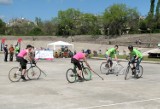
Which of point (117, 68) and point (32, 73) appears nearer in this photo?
point (32, 73)

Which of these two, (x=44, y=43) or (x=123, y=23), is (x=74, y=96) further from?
(x=123, y=23)

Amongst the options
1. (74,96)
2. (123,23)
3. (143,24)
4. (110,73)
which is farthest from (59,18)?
(74,96)

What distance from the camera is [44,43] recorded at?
327 feet

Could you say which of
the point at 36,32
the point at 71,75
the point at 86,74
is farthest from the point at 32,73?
the point at 36,32

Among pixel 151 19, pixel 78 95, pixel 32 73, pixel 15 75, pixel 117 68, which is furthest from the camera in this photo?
pixel 151 19

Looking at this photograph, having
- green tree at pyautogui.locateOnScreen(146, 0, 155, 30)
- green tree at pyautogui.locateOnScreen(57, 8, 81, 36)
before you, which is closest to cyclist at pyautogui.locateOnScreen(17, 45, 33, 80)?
green tree at pyautogui.locateOnScreen(146, 0, 155, 30)

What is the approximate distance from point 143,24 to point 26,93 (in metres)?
92.4

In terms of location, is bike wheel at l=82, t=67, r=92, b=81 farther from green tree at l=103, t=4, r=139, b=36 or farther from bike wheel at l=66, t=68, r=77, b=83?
green tree at l=103, t=4, r=139, b=36

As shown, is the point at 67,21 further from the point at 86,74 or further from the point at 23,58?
the point at 23,58

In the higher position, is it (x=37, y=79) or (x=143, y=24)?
(x=143, y=24)

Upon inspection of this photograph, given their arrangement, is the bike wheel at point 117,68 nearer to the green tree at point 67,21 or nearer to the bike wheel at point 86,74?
the bike wheel at point 86,74

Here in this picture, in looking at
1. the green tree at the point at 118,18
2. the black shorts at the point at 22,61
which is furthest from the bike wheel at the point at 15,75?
the green tree at the point at 118,18

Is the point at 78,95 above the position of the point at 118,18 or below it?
below

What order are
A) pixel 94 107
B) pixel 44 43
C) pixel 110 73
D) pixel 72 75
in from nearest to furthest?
pixel 94 107
pixel 72 75
pixel 110 73
pixel 44 43
